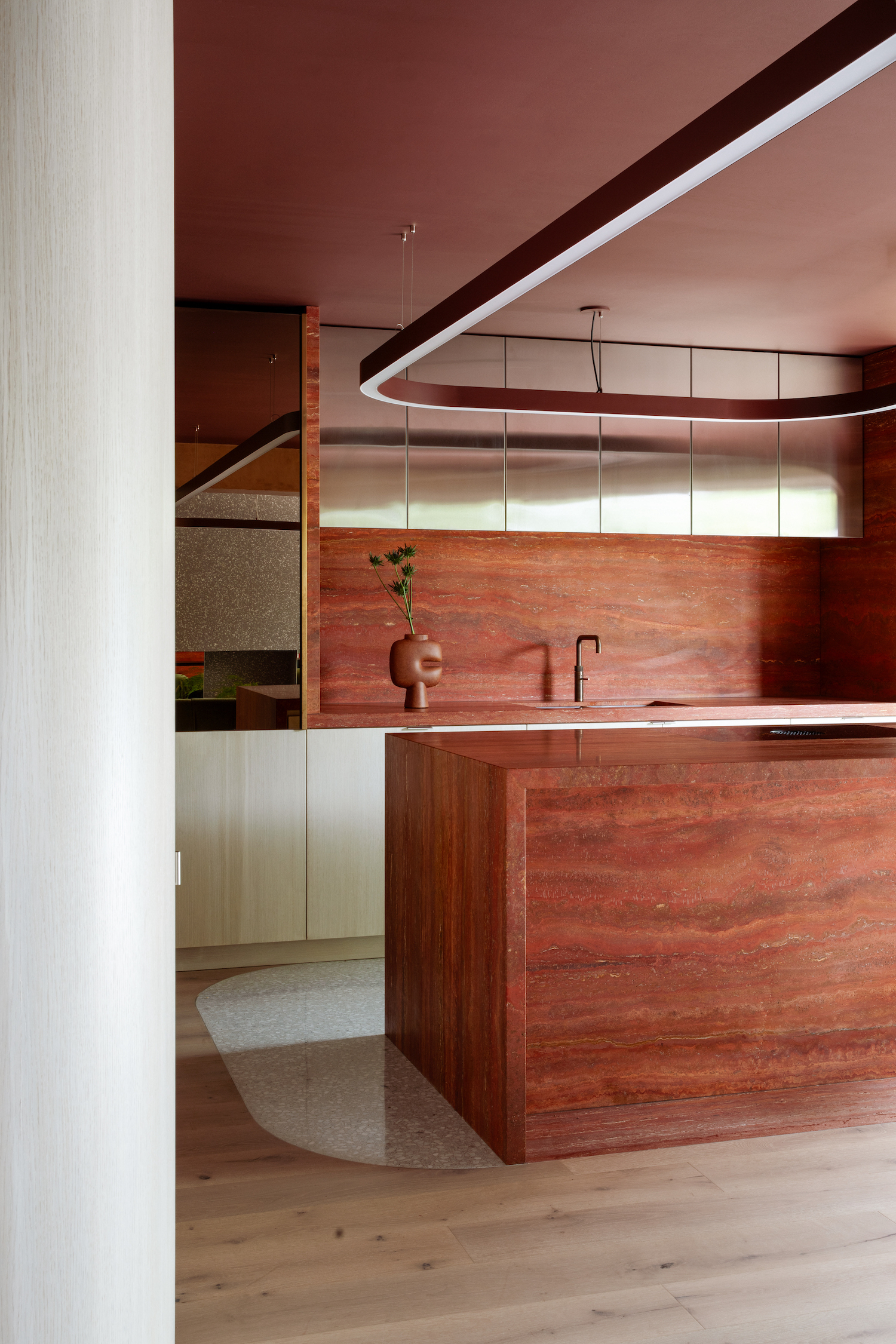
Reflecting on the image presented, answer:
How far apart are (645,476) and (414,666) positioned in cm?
161

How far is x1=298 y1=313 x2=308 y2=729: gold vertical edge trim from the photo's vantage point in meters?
4.72

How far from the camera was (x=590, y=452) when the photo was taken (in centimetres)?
557

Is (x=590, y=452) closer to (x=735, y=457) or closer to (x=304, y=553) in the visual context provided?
(x=735, y=457)

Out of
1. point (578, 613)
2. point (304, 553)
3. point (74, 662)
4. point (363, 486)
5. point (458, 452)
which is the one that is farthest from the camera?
point (578, 613)

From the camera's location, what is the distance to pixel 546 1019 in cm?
280

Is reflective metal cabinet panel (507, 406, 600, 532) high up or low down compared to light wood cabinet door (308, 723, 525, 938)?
up

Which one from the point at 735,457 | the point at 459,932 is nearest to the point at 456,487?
the point at 735,457

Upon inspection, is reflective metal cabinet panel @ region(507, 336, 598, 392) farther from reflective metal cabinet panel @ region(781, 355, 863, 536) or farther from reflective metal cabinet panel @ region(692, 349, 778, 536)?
reflective metal cabinet panel @ region(781, 355, 863, 536)

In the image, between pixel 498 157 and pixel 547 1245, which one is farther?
pixel 498 157

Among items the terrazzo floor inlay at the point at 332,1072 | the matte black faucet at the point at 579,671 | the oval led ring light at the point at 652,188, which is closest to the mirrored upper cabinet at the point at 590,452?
the matte black faucet at the point at 579,671

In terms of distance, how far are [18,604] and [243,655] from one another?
3.42 meters

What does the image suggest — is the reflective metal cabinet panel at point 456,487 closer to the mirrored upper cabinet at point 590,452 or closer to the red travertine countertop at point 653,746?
the mirrored upper cabinet at point 590,452

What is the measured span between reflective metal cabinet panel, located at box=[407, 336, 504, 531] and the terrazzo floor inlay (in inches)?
82.8

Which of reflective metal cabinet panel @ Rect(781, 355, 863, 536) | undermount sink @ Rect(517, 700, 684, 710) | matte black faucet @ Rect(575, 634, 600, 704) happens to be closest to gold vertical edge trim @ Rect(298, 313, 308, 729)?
undermount sink @ Rect(517, 700, 684, 710)
